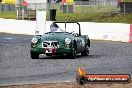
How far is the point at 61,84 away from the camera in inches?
476

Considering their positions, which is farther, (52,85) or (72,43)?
(72,43)

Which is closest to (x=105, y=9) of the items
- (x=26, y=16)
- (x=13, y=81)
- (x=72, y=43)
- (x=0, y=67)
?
(x=26, y=16)

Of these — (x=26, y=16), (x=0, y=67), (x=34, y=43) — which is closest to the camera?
(x=0, y=67)

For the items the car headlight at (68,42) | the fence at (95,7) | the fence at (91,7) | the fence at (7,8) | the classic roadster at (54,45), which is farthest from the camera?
the fence at (7,8)

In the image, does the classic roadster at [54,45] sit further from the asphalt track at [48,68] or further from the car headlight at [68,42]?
the asphalt track at [48,68]

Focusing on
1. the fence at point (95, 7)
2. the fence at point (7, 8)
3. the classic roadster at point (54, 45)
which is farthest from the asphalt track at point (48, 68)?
the fence at point (7, 8)

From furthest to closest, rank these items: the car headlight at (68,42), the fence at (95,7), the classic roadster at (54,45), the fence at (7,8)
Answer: the fence at (7,8) → the fence at (95,7) → the car headlight at (68,42) → the classic roadster at (54,45)

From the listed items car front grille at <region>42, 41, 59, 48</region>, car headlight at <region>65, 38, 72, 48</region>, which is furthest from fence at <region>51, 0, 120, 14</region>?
car front grille at <region>42, 41, 59, 48</region>

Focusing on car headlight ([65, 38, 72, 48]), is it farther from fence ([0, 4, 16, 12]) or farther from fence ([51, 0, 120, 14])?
fence ([0, 4, 16, 12])

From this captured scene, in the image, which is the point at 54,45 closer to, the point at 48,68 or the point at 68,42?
the point at 68,42

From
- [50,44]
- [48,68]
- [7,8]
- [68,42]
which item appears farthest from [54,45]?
[7,8]

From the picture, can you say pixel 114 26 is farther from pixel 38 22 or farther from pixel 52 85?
pixel 52 85

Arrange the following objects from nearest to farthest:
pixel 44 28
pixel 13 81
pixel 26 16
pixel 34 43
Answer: pixel 13 81, pixel 34 43, pixel 44 28, pixel 26 16

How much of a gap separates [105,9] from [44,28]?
21.4 meters
